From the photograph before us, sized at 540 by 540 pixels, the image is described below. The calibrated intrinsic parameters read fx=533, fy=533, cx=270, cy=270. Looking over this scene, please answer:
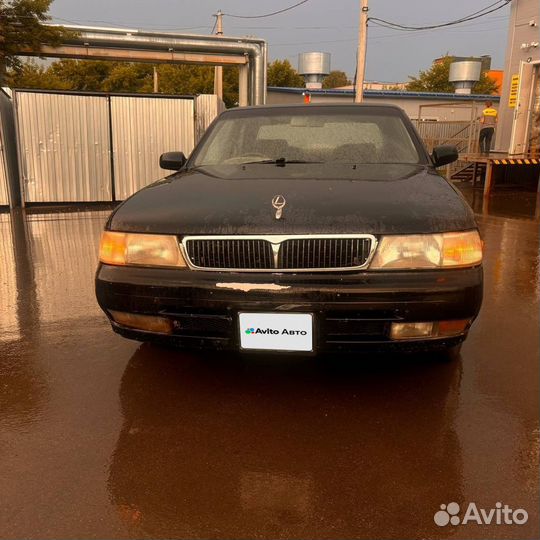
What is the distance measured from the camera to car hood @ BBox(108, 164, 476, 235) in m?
2.44

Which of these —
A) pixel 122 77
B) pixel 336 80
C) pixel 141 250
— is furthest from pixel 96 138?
pixel 336 80

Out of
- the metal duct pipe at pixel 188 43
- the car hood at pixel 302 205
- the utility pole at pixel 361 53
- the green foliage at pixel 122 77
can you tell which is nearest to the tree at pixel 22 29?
the metal duct pipe at pixel 188 43

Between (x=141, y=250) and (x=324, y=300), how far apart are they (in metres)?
0.93

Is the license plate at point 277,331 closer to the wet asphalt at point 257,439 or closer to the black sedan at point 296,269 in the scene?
the black sedan at point 296,269

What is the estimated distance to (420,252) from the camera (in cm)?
243

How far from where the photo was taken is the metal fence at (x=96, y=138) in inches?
431

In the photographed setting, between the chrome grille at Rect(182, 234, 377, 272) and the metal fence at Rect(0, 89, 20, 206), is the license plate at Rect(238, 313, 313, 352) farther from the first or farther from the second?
the metal fence at Rect(0, 89, 20, 206)

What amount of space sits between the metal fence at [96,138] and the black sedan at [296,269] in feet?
30.8

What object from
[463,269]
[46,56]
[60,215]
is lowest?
[60,215]

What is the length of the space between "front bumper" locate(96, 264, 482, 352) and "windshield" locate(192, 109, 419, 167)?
1322 millimetres

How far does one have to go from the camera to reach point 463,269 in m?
2.47

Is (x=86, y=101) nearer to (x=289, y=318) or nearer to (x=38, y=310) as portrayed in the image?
(x=38, y=310)

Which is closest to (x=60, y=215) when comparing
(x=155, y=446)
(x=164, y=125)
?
(x=164, y=125)

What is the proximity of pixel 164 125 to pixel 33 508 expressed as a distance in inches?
427
